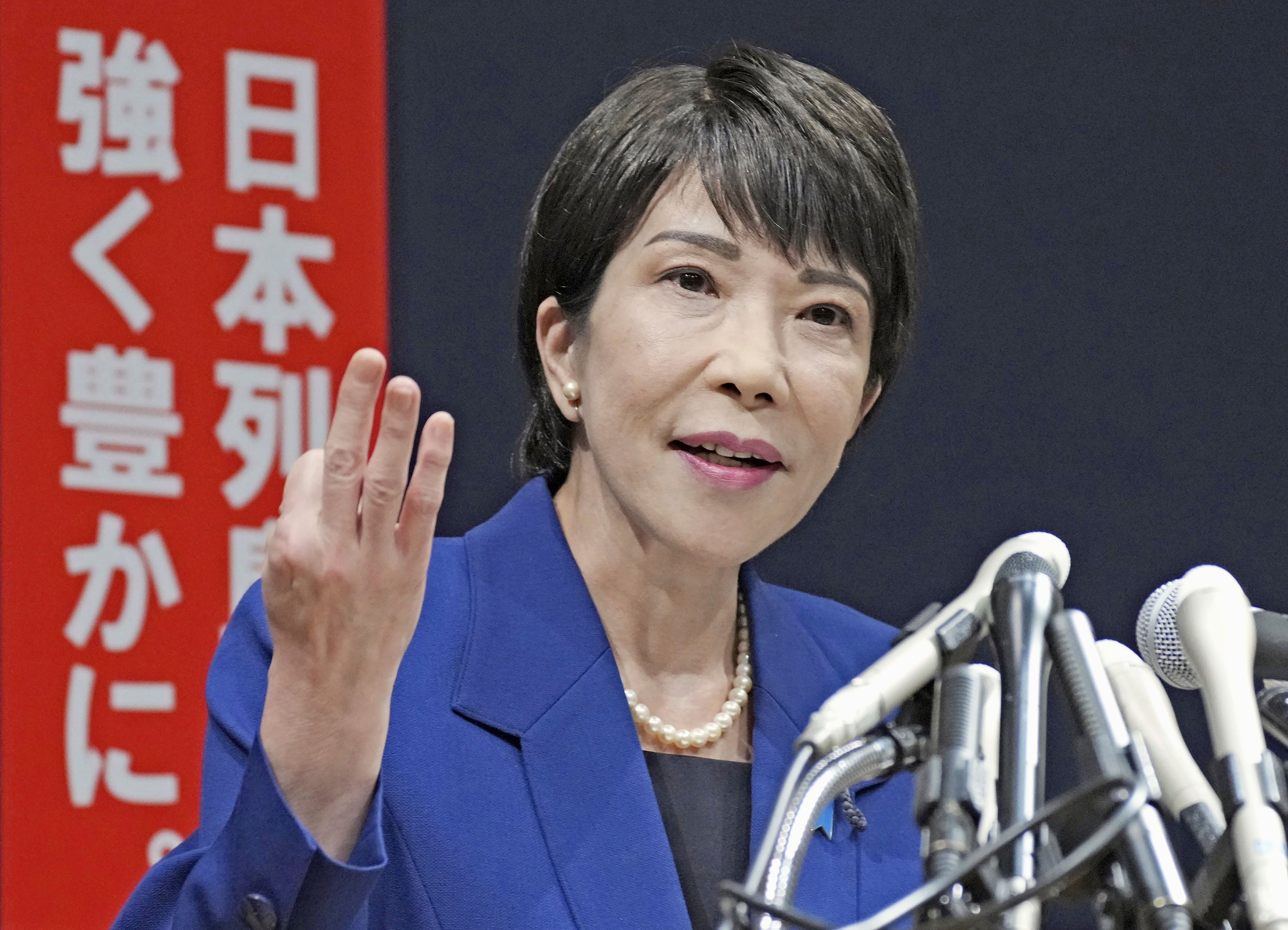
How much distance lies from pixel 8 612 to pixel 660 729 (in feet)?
3.90

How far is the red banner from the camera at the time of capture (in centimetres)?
234

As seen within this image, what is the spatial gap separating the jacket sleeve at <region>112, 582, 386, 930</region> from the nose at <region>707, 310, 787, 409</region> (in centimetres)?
48

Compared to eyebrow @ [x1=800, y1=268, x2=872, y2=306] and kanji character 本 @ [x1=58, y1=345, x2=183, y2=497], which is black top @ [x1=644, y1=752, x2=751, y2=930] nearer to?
eyebrow @ [x1=800, y1=268, x2=872, y2=306]

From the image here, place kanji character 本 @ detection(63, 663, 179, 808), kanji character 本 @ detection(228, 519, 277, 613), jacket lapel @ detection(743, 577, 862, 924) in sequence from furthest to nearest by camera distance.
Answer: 1. kanji character 本 @ detection(228, 519, 277, 613)
2. kanji character 本 @ detection(63, 663, 179, 808)
3. jacket lapel @ detection(743, 577, 862, 924)

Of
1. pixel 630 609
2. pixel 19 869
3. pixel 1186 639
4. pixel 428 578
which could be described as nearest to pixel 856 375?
pixel 630 609

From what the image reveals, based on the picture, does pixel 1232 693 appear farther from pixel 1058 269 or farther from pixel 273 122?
pixel 1058 269

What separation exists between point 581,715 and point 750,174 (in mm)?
511

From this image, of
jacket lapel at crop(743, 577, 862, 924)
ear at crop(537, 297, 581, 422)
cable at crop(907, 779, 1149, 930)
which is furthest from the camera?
ear at crop(537, 297, 581, 422)

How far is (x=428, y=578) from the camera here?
5.17 feet

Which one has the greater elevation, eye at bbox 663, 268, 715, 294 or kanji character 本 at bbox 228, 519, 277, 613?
eye at bbox 663, 268, 715, 294

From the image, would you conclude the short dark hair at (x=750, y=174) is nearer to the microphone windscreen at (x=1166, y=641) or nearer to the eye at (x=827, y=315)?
the eye at (x=827, y=315)

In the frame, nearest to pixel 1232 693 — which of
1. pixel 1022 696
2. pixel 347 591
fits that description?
pixel 1022 696

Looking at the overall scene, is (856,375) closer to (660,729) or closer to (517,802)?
(660,729)

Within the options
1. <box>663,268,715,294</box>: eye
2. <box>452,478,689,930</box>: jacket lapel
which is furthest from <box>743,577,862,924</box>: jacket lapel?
<box>663,268,715,294</box>: eye
